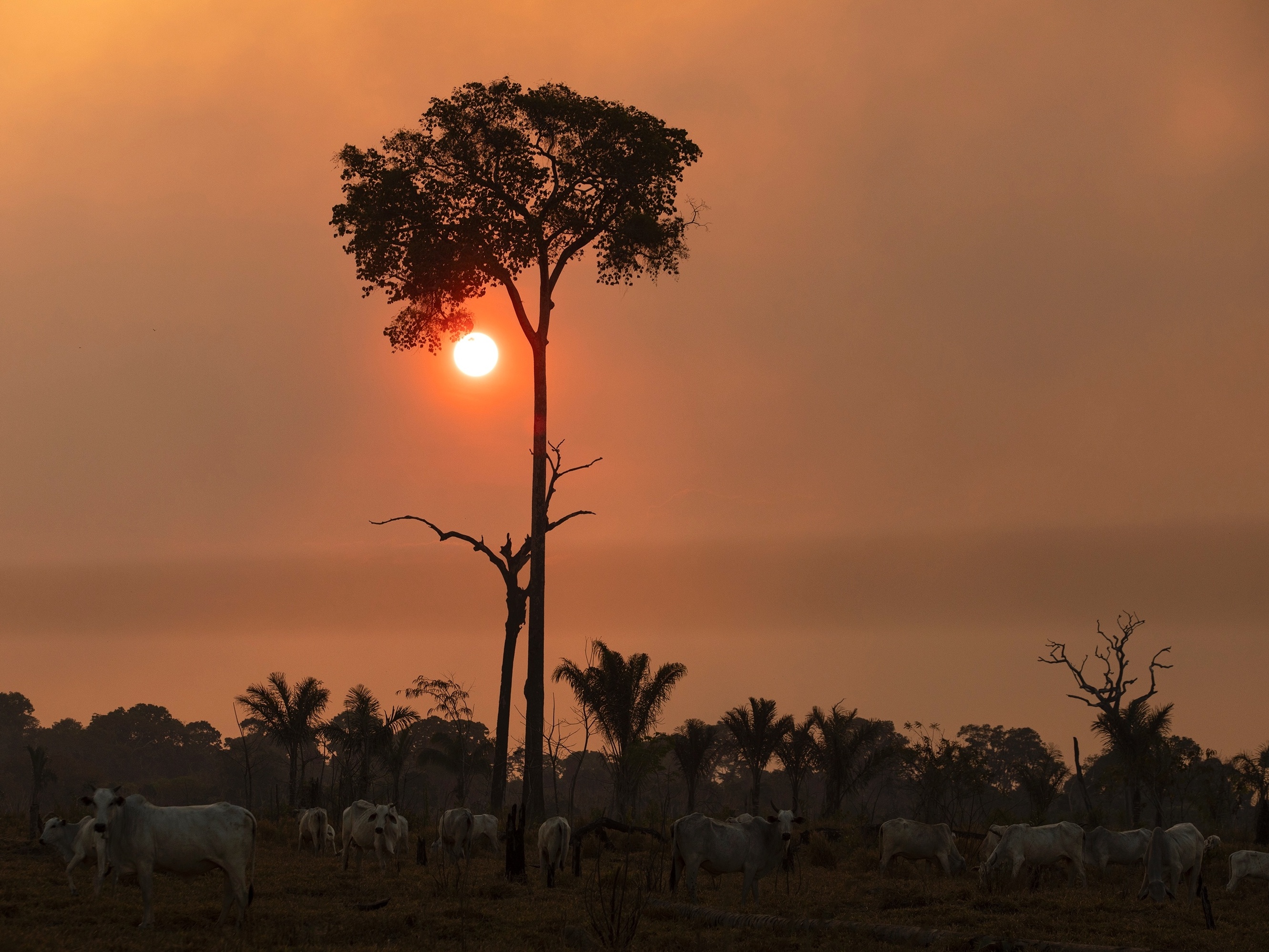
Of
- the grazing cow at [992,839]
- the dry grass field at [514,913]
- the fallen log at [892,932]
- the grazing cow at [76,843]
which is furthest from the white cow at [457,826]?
the grazing cow at [992,839]

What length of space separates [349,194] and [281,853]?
2221cm

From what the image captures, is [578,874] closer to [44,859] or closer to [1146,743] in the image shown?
[44,859]

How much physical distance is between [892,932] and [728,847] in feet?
15.2

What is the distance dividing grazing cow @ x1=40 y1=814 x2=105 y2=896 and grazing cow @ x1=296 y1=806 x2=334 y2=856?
6493mm

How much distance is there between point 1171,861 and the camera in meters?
19.0

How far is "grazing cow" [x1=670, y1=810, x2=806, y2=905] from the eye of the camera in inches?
716

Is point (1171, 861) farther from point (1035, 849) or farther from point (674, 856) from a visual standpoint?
point (674, 856)

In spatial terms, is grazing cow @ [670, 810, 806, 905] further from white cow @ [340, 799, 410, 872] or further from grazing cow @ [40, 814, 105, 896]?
grazing cow @ [40, 814, 105, 896]

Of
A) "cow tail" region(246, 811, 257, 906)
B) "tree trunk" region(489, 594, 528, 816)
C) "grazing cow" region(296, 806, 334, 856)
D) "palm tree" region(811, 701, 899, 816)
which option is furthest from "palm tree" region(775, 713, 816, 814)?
"cow tail" region(246, 811, 257, 906)

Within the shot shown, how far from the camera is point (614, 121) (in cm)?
3750

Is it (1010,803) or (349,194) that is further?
(1010,803)

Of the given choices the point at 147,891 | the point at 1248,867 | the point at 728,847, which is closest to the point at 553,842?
the point at 728,847

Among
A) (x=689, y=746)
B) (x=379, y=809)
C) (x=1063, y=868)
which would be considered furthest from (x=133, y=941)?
(x=689, y=746)

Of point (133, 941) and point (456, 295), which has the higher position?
point (456, 295)
